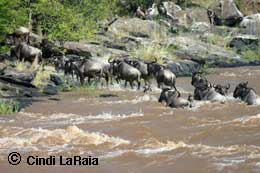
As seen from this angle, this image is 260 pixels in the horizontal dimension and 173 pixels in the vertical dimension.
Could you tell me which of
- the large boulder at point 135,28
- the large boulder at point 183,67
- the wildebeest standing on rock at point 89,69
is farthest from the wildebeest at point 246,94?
the large boulder at point 135,28

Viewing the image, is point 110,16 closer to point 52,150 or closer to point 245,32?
point 245,32

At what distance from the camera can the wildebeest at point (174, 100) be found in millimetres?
14512

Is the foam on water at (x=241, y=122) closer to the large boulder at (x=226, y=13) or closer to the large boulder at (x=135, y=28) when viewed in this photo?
the large boulder at (x=135, y=28)

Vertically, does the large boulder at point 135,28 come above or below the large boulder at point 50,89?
above

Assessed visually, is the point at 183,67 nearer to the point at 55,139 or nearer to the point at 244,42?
the point at 244,42

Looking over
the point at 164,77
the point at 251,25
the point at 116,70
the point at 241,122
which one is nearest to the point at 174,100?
the point at 241,122

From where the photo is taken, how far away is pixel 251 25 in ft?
133

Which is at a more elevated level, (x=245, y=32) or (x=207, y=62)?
(x=245, y=32)

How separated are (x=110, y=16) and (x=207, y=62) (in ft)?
36.9

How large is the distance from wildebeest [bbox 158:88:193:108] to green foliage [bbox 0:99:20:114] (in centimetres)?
417

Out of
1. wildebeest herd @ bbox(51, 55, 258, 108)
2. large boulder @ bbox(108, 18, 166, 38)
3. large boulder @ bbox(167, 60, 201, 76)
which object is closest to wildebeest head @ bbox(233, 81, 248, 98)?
wildebeest herd @ bbox(51, 55, 258, 108)

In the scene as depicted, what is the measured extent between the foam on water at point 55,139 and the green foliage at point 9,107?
134 inches

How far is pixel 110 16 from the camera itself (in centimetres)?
3841

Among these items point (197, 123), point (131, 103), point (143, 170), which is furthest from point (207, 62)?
point (143, 170)
